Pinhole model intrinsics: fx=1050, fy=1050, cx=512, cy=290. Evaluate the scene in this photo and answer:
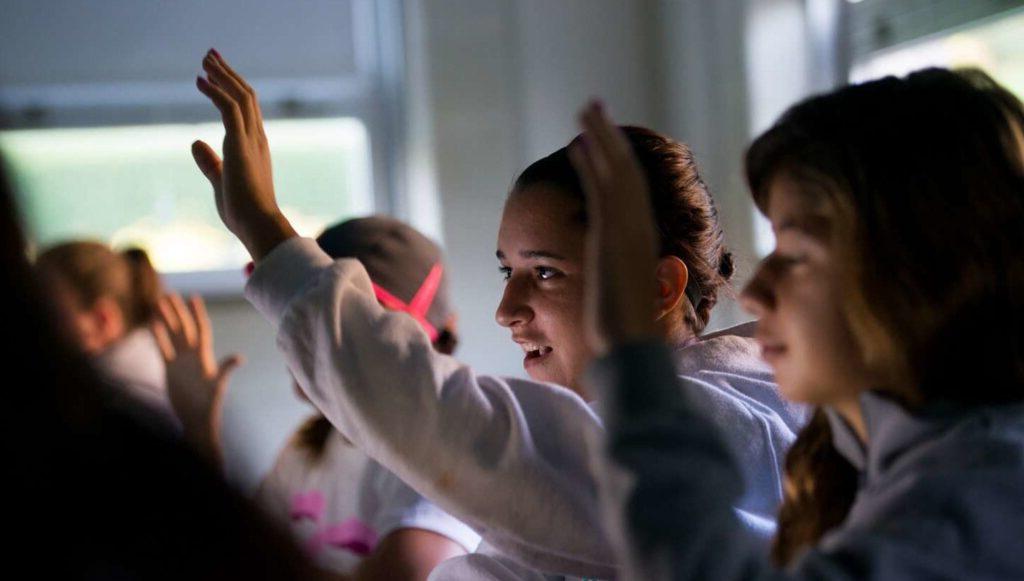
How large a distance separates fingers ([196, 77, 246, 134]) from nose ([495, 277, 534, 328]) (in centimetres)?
38

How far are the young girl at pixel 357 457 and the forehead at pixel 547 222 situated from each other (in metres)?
0.39

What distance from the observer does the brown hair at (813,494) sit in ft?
2.44

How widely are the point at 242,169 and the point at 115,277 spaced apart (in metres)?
1.17

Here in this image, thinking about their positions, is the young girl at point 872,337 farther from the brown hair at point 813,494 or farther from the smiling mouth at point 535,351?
the smiling mouth at point 535,351

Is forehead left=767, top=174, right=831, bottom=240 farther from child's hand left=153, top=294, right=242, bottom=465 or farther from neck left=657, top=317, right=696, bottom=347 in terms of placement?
child's hand left=153, top=294, right=242, bottom=465

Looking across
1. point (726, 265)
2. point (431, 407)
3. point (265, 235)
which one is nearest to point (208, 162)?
point (265, 235)

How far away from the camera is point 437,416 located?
2.42 ft

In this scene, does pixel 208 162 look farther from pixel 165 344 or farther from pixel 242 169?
pixel 165 344

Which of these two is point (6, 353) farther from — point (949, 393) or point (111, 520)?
point (949, 393)

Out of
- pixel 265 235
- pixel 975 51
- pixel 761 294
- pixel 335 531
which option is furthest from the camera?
pixel 975 51

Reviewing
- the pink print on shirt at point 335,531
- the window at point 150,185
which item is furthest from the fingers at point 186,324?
the window at point 150,185

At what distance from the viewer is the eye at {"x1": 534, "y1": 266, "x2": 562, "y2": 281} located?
1.14 metres

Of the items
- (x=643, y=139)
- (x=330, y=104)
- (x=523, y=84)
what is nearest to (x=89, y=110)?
(x=330, y=104)

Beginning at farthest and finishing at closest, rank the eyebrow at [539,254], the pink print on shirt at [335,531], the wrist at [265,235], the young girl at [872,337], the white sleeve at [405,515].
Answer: the pink print on shirt at [335,531] → the white sleeve at [405,515] → the eyebrow at [539,254] → the wrist at [265,235] → the young girl at [872,337]
